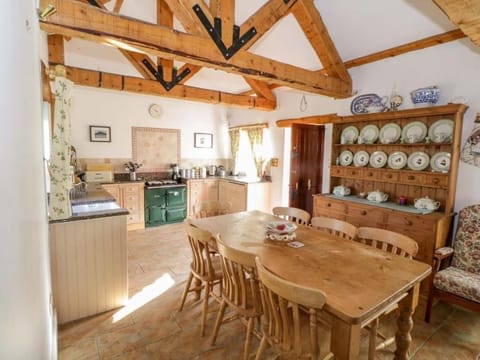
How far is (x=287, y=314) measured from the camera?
4.71 ft

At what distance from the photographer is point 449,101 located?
2.83m

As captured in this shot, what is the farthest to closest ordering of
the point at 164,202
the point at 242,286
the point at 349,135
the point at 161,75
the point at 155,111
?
the point at 155,111 → the point at 164,202 → the point at 161,75 → the point at 349,135 → the point at 242,286

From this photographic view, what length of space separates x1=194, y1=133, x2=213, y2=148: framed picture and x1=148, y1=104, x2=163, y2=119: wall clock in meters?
0.92

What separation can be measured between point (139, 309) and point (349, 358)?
1.97 meters

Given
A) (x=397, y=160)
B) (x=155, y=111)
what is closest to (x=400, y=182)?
(x=397, y=160)

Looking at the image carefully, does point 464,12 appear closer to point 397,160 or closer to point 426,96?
point 426,96

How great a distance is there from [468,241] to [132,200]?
4.80 m

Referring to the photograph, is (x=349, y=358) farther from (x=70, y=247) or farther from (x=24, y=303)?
(x=70, y=247)

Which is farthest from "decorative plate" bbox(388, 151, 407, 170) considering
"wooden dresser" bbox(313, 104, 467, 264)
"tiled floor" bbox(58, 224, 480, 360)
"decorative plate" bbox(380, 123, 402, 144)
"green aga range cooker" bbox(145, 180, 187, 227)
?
"green aga range cooker" bbox(145, 180, 187, 227)

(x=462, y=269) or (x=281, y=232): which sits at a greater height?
(x=281, y=232)

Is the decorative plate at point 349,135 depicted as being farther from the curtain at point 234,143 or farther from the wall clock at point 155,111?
the wall clock at point 155,111

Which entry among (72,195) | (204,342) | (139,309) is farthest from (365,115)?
(72,195)

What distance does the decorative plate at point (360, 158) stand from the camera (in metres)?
3.56

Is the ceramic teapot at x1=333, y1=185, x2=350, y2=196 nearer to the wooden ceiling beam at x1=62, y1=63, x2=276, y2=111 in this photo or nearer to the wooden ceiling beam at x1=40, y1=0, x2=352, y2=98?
the wooden ceiling beam at x1=40, y1=0, x2=352, y2=98
